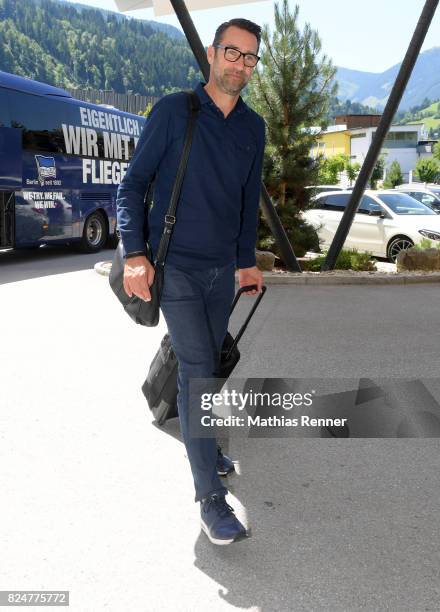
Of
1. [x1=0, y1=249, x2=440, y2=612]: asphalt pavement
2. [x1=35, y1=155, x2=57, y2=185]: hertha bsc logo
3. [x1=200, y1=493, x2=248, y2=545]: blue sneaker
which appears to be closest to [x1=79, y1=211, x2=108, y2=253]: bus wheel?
[x1=35, y1=155, x2=57, y2=185]: hertha bsc logo

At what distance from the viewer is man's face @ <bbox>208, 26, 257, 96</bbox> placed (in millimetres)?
2986

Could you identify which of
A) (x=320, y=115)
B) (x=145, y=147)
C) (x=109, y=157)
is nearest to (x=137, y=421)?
(x=145, y=147)

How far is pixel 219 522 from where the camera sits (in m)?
2.95

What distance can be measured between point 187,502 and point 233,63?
76.1 inches

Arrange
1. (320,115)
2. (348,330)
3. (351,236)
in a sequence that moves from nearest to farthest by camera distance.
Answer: (348,330) < (320,115) < (351,236)

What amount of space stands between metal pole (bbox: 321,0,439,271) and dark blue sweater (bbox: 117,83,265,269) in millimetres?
7754

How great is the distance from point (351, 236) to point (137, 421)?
10.5m

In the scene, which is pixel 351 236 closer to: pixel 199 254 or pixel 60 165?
pixel 60 165

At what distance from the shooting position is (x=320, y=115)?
11992mm

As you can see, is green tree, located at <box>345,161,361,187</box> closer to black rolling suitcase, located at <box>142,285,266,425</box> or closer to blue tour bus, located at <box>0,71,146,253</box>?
blue tour bus, located at <box>0,71,146,253</box>

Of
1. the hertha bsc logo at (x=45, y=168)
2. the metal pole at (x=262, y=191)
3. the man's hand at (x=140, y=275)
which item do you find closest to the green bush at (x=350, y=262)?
the metal pole at (x=262, y=191)

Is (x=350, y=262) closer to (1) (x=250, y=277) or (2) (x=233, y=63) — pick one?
(1) (x=250, y=277)

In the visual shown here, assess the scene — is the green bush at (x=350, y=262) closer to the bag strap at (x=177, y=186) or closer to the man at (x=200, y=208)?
the man at (x=200, y=208)

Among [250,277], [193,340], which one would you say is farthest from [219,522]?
[250,277]
